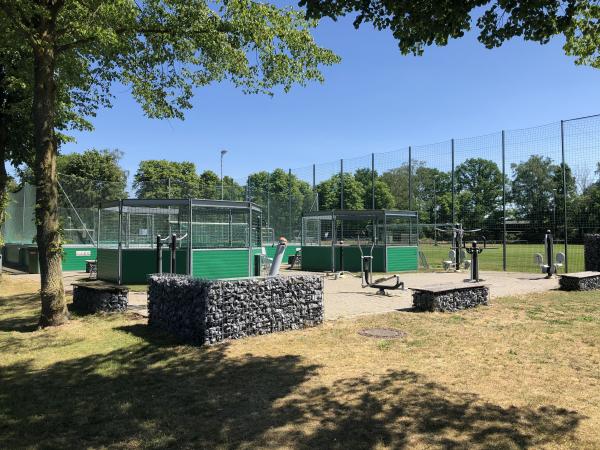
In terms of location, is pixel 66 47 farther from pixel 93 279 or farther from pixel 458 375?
pixel 93 279

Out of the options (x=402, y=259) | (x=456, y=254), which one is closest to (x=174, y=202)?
(x=402, y=259)

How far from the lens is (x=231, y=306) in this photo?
6.29m

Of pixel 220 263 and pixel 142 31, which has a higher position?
pixel 142 31

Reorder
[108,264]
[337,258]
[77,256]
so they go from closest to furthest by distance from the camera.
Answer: [108,264] < [77,256] < [337,258]

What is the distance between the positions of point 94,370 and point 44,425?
1521 millimetres

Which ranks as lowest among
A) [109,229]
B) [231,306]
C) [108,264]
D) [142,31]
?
[231,306]

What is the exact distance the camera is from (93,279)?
14.9 metres

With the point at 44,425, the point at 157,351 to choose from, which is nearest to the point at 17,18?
the point at 157,351

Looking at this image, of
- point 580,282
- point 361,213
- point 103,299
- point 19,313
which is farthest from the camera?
point 361,213

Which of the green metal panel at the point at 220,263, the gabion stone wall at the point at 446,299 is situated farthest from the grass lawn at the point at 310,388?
the green metal panel at the point at 220,263

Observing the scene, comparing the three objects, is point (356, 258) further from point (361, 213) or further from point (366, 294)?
point (366, 294)

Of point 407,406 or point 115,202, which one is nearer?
point 407,406

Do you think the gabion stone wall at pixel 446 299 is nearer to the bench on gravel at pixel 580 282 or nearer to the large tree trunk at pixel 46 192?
the bench on gravel at pixel 580 282

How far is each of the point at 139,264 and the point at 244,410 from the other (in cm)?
1059
